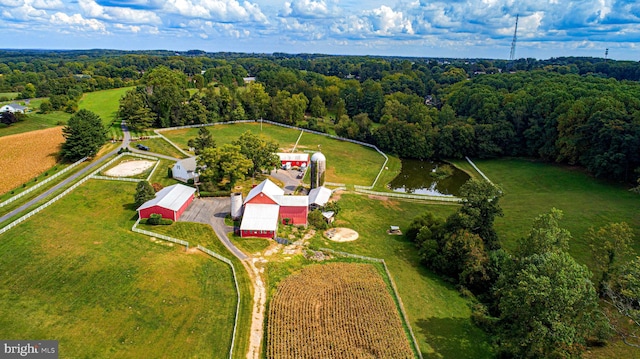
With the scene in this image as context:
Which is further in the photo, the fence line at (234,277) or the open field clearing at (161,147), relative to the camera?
the open field clearing at (161,147)

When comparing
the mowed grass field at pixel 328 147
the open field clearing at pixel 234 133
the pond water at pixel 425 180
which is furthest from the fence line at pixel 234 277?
the open field clearing at pixel 234 133

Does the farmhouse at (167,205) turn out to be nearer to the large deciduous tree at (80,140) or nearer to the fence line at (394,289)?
the fence line at (394,289)

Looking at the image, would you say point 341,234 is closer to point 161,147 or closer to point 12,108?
point 161,147

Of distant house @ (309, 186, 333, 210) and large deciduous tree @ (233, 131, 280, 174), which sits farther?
large deciduous tree @ (233, 131, 280, 174)

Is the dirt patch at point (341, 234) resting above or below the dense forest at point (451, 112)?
below

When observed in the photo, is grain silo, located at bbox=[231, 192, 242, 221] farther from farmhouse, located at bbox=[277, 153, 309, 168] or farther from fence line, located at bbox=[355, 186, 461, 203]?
farmhouse, located at bbox=[277, 153, 309, 168]

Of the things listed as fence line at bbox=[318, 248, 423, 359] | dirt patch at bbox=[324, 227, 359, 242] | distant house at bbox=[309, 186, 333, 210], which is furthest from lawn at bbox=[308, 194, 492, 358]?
distant house at bbox=[309, 186, 333, 210]

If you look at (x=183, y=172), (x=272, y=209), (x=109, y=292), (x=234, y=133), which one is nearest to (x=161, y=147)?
(x=183, y=172)
